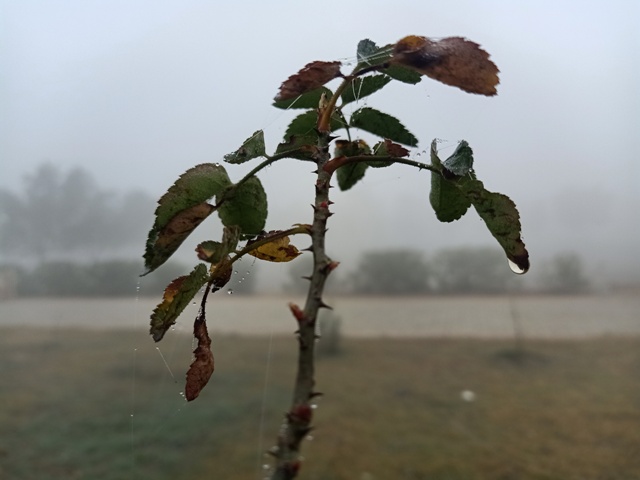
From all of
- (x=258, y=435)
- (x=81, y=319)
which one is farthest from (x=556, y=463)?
(x=81, y=319)

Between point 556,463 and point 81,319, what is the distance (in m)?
1.24

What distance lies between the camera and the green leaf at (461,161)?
196mm

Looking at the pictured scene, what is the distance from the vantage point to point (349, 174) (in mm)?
261

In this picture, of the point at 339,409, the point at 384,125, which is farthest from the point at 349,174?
the point at 339,409

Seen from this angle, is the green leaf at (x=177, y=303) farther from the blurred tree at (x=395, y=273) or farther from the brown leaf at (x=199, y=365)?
the blurred tree at (x=395, y=273)

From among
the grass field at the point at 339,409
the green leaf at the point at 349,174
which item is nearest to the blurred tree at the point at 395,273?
the grass field at the point at 339,409

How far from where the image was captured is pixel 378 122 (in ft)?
0.82

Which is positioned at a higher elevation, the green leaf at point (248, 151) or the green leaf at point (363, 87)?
the green leaf at point (363, 87)

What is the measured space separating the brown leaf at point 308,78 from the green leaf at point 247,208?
1.8 inches

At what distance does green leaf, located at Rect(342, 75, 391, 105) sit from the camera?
234 millimetres

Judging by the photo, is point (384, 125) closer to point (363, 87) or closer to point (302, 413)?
point (363, 87)

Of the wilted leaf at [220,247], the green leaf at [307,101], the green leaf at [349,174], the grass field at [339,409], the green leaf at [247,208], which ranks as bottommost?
the grass field at [339,409]

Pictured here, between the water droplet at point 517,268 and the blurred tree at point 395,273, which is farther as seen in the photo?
the blurred tree at point 395,273

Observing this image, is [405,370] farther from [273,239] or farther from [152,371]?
[273,239]
